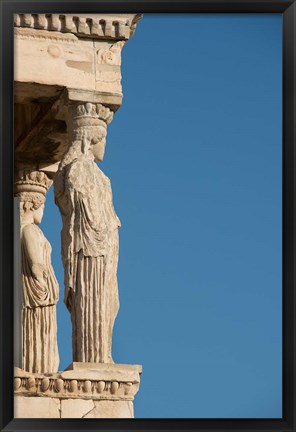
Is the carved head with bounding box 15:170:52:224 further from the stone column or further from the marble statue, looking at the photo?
the stone column

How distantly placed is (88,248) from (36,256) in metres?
2.92

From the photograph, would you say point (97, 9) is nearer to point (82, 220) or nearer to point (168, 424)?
point (168, 424)

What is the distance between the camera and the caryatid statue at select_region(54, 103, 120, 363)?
27.5 metres

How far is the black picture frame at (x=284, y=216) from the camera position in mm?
20703

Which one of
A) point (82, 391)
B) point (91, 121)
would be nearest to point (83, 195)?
point (91, 121)

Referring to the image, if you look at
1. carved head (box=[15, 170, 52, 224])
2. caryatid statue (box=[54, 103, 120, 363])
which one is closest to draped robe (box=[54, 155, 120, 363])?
caryatid statue (box=[54, 103, 120, 363])

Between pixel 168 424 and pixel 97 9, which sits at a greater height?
pixel 97 9

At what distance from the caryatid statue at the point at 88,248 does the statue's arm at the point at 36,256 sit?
2529mm

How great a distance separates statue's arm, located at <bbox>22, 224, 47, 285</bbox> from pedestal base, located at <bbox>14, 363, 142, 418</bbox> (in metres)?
3.96

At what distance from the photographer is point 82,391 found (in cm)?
2670

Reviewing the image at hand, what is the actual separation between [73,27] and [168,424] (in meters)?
9.00

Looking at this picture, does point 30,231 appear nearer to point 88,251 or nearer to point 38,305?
point 38,305

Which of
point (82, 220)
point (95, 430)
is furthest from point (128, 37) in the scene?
point (95, 430)

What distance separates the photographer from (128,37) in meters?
28.7
